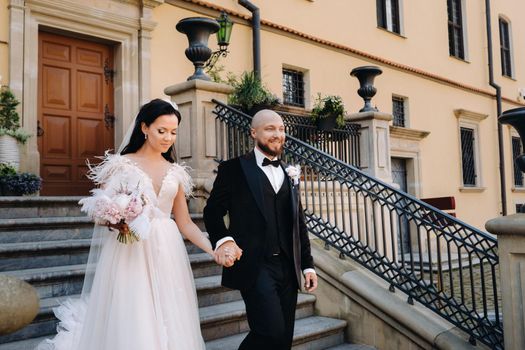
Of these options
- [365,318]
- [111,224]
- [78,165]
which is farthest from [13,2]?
[365,318]

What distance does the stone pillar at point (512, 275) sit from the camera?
12.6 feet

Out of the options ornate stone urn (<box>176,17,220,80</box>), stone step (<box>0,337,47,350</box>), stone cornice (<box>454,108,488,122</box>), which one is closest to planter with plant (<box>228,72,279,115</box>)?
ornate stone urn (<box>176,17,220,80</box>)

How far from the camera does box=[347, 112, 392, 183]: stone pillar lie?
27.9 feet

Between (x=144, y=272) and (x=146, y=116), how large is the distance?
92cm

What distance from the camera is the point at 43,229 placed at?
4652 millimetres

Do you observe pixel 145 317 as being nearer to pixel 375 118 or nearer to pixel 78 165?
pixel 78 165

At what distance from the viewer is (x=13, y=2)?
7.16 m

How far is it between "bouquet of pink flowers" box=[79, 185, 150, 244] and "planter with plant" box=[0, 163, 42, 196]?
3970mm

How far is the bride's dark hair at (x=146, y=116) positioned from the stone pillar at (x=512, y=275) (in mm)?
2628

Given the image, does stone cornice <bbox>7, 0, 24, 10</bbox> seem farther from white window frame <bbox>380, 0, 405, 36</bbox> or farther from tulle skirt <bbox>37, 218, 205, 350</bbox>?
white window frame <bbox>380, 0, 405, 36</bbox>

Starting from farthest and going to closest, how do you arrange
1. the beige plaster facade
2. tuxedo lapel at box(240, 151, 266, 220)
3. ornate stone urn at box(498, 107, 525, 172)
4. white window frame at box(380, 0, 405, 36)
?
1. white window frame at box(380, 0, 405, 36)
2. the beige plaster facade
3. ornate stone urn at box(498, 107, 525, 172)
4. tuxedo lapel at box(240, 151, 266, 220)

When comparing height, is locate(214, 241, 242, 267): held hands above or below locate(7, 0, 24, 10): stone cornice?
below

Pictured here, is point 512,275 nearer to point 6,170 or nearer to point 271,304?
point 271,304

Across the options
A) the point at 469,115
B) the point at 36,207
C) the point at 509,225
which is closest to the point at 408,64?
the point at 469,115
